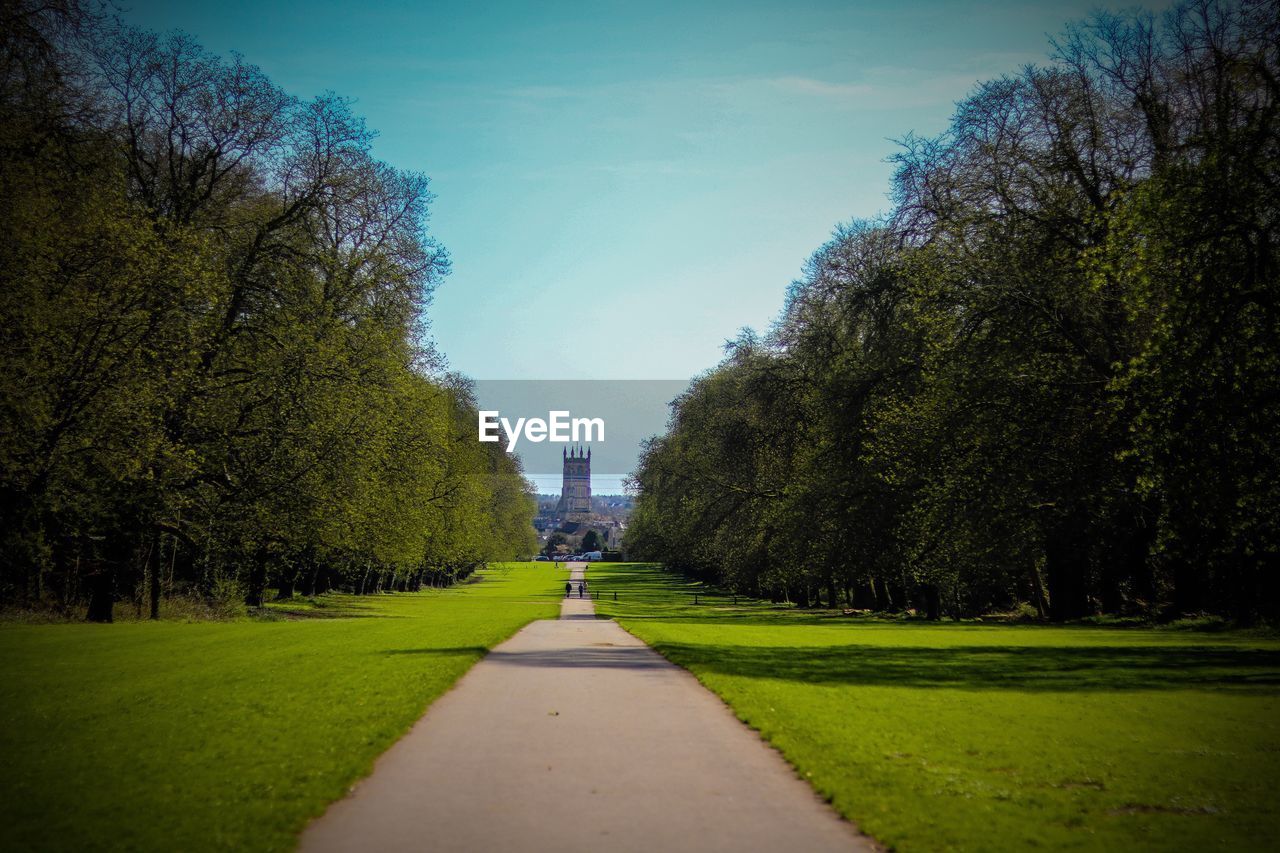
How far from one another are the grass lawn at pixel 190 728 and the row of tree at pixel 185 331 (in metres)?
4.70

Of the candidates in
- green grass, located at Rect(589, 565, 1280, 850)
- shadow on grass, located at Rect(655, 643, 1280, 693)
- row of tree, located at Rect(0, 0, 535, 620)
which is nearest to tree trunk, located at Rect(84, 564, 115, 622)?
row of tree, located at Rect(0, 0, 535, 620)

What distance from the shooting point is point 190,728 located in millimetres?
10266

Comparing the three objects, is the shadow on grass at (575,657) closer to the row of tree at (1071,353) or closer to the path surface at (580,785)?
the path surface at (580,785)

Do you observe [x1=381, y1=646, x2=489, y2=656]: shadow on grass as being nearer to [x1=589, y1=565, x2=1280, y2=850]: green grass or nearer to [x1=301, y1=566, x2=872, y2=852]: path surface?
[x1=589, y1=565, x2=1280, y2=850]: green grass

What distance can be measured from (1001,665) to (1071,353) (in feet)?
32.6

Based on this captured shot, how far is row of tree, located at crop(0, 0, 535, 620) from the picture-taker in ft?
71.5

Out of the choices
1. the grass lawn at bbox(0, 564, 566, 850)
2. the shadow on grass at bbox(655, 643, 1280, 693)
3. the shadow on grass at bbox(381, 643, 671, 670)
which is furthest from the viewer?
the shadow on grass at bbox(381, 643, 671, 670)

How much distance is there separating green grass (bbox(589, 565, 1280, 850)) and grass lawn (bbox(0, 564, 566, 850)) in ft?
15.1

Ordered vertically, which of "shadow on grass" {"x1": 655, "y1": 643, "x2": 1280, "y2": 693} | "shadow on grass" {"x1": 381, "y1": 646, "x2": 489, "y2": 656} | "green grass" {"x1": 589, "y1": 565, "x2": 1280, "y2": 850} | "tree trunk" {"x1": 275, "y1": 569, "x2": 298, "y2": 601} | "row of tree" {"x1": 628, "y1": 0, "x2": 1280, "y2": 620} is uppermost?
"row of tree" {"x1": 628, "y1": 0, "x2": 1280, "y2": 620}

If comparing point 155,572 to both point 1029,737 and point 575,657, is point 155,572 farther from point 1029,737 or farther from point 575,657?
point 1029,737

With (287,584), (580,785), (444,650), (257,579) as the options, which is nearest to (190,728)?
(580,785)

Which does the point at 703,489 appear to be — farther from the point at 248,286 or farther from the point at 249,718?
the point at 249,718

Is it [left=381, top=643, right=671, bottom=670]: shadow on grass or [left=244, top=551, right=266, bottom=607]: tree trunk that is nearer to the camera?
[left=381, top=643, right=671, bottom=670]: shadow on grass

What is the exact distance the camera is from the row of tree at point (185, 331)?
2178 centimetres
